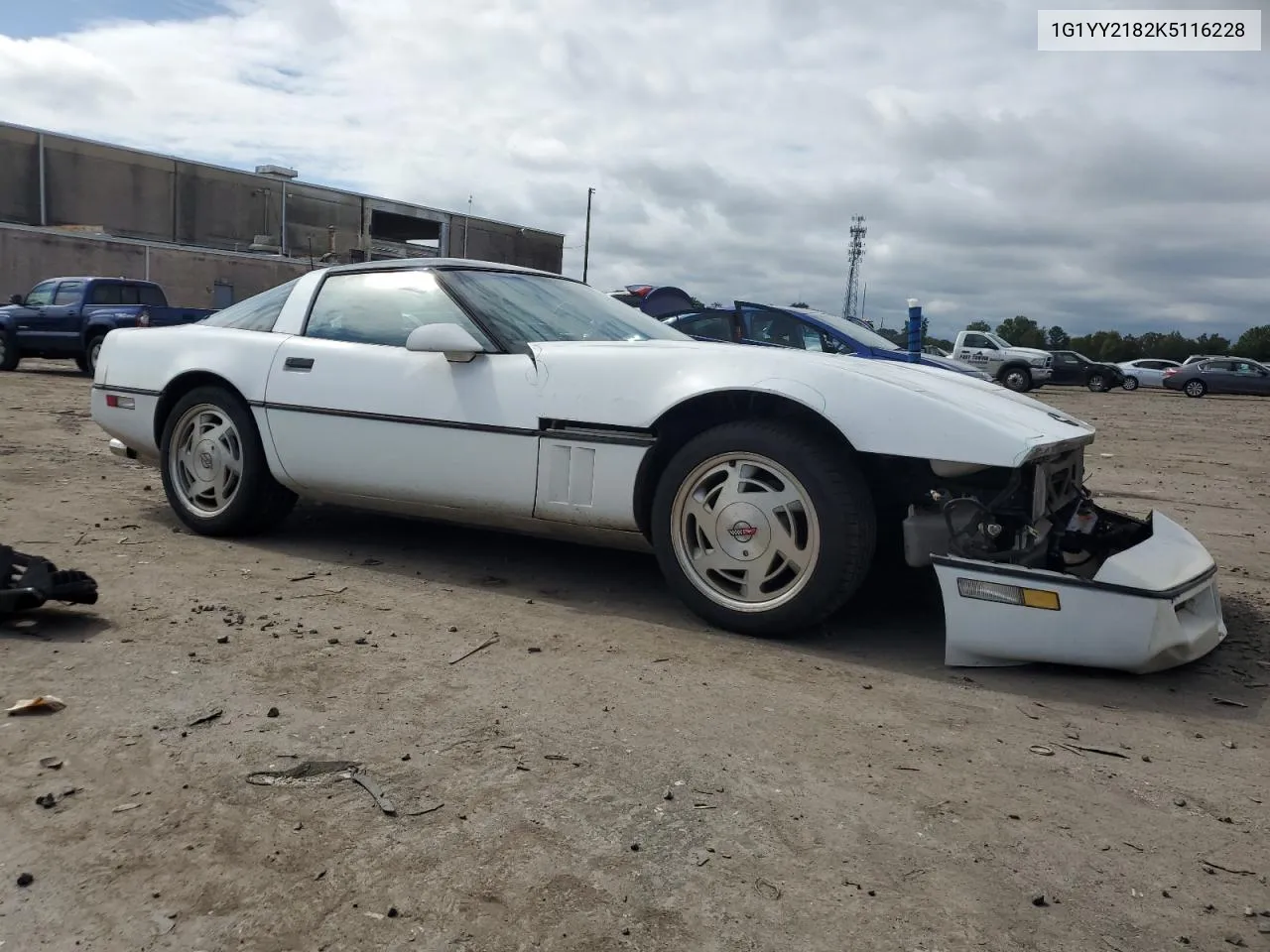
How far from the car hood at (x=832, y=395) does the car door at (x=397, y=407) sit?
22 cm

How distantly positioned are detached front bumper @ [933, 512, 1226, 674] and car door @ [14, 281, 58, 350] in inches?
637

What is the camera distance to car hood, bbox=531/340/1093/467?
3.15m

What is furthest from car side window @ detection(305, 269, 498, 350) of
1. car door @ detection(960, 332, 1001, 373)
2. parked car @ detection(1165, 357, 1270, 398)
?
parked car @ detection(1165, 357, 1270, 398)

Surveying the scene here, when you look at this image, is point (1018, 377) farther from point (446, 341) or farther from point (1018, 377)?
point (446, 341)

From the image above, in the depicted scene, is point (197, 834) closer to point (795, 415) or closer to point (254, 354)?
point (795, 415)

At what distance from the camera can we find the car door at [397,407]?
3867 millimetres

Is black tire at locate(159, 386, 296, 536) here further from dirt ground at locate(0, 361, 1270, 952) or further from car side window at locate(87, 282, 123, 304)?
car side window at locate(87, 282, 123, 304)

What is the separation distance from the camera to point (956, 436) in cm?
313

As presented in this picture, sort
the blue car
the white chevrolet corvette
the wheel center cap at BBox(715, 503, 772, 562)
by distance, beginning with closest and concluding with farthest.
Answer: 1. the white chevrolet corvette
2. the wheel center cap at BBox(715, 503, 772, 562)
3. the blue car

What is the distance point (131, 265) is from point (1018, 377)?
26.3 meters

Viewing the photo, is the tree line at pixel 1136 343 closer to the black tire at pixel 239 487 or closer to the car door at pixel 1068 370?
the car door at pixel 1068 370

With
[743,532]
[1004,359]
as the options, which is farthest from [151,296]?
[1004,359]

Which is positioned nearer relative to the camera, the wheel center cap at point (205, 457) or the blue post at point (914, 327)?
the wheel center cap at point (205, 457)

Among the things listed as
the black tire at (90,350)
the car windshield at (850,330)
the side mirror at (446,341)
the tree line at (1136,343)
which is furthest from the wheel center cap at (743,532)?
the tree line at (1136,343)
